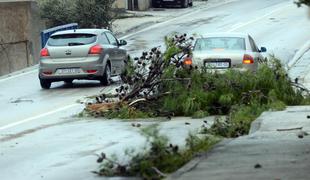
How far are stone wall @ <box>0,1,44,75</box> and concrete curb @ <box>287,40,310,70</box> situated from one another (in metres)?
12.1

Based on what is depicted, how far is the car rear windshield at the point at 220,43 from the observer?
20.5 meters

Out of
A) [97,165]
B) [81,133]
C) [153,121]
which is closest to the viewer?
[97,165]

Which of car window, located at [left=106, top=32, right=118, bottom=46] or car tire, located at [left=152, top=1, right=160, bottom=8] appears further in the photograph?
car tire, located at [left=152, top=1, right=160, bottom=8]

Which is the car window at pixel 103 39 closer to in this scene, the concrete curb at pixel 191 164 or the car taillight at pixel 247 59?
the car taillight at pixel 247 59

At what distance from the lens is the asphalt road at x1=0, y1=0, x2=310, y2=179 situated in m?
11.6

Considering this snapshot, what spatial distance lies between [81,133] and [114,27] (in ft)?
98.9

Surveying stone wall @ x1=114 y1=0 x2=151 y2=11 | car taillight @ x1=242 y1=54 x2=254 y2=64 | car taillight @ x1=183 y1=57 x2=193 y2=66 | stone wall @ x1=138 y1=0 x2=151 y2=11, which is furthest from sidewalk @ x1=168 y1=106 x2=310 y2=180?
stone wall @ x1=138 y1=0 x2=151 y2=11

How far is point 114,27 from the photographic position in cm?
4431

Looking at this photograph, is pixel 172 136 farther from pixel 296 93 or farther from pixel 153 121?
pixel 296 93

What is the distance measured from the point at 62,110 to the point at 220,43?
4719 millimetres

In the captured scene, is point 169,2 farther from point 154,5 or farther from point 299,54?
point 299,54

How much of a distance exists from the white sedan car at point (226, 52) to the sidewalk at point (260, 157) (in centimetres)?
645

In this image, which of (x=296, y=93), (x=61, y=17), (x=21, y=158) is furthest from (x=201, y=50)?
(x=61, y=17)

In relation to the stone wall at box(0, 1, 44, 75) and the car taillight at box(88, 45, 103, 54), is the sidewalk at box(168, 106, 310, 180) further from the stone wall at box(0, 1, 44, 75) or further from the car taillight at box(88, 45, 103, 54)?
the stone wall at box(0, 1, 44, 75)
